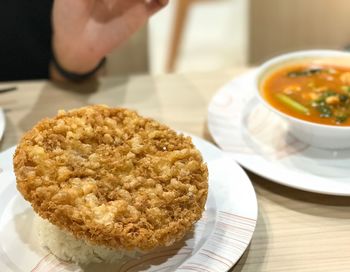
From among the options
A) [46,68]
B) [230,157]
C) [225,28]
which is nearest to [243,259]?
[230,157]

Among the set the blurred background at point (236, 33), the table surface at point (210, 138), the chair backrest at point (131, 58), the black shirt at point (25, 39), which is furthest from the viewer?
the blurred background at point (236, 33)

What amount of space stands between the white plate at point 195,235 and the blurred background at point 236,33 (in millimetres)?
1205

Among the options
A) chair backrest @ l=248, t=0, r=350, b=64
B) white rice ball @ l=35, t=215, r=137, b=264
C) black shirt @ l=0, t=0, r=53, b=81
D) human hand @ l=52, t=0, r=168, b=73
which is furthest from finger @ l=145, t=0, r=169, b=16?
chair backrest @ l=248, t=0, r=350, b=64

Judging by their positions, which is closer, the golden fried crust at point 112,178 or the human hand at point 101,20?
the golden fried crust at point 112,178

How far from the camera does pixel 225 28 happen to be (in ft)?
14.8

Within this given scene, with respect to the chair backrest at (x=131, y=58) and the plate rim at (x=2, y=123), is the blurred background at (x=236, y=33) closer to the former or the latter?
the chair backrest at (x=131, y=58)

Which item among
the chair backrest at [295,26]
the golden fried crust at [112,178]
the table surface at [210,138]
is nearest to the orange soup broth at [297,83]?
the table surface at [210,138]

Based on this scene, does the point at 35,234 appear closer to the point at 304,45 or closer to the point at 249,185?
the point at 249,185

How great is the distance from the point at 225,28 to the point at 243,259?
365 cm

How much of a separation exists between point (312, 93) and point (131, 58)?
3.39 ft

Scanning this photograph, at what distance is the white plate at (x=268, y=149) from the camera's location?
120 centimetres

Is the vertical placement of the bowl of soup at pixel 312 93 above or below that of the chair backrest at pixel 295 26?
above

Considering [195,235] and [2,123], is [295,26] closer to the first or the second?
[2,123]

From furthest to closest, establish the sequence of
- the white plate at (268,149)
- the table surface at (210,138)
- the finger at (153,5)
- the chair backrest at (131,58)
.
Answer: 1. the chair backrest at (131,58)
2. the finger at (153,5)
3. the white plate at (268,149)
4. the table surface at (210,138)
